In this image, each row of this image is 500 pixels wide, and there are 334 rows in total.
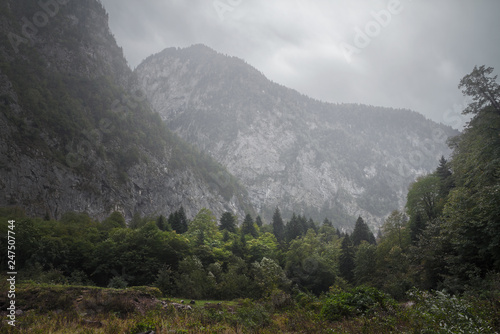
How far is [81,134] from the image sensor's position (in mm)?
91625

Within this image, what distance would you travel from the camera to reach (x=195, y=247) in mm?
34625

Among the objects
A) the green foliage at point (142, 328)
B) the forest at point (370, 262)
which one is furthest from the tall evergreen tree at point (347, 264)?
the green foliage at point (142, 328)

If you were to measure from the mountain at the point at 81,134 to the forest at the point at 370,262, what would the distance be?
28284 mm

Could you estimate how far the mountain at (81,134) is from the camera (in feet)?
223

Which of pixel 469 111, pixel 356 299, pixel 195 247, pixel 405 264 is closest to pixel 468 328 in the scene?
pixel 356 299

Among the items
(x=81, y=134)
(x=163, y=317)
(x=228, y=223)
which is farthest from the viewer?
(x=81, y=134)

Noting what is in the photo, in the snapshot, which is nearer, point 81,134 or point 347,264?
point 347,264

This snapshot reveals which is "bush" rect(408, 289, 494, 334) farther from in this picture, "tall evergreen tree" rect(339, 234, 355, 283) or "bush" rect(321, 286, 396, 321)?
"tall evergreen tree" rect(339, 234, 355, 283)

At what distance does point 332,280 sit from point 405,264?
9.46 meters

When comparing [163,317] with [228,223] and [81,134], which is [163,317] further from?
[81,134]

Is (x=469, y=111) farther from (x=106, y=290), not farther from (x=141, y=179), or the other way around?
(x=141, y=179)

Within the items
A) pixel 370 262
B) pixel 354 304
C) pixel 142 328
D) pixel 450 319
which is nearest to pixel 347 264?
pixel 370 262

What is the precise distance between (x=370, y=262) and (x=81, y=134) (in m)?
95.5

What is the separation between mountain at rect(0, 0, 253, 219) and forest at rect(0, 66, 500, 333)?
1114 inches
